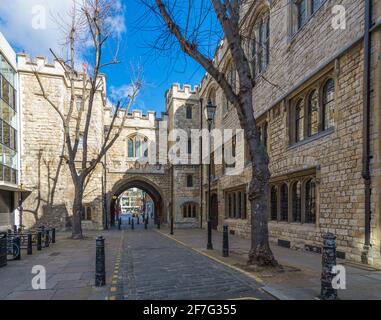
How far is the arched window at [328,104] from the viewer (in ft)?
32.2

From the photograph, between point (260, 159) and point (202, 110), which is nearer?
point (260, 159)

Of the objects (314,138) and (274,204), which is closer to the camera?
(314,138)

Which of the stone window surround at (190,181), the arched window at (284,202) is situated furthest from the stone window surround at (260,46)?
the stone window surround at (190,181)

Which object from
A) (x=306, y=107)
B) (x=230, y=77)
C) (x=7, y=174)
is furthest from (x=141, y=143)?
(x=306, y=107)

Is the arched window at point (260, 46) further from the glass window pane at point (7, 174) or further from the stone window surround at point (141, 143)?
the glass window pane at point (7, 174)

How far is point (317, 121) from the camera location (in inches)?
423

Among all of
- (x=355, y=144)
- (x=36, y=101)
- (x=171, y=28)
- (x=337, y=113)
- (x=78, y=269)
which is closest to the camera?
(x=171, y=28)

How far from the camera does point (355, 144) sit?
8.35 m

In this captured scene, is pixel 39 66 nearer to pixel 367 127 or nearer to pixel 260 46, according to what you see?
pixel 260 46

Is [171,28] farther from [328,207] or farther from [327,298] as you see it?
[328,207]

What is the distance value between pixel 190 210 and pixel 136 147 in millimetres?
8353

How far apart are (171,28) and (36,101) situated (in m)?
18.7

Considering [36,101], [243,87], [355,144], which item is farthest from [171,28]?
[36,101]

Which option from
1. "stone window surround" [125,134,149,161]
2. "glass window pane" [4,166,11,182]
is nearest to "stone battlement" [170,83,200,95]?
"stone window surround" [125,134,149,161]
